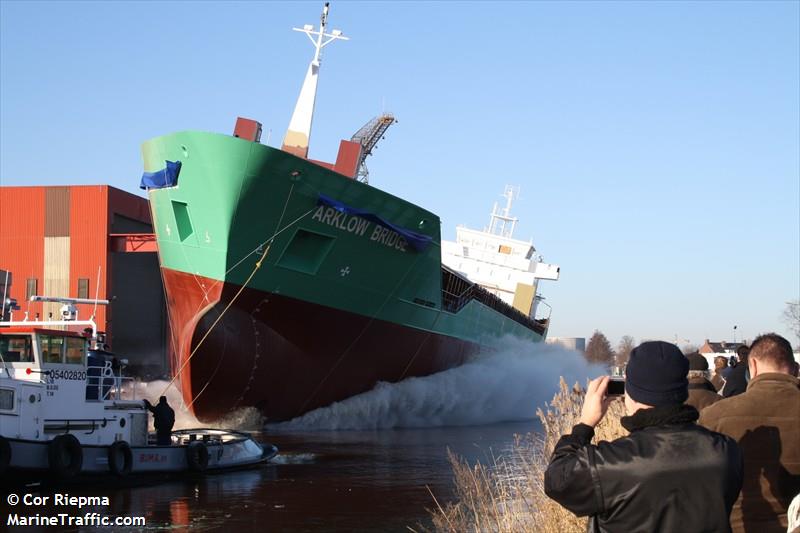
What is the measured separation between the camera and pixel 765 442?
4.56 meters

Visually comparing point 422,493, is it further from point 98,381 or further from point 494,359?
point 494,359

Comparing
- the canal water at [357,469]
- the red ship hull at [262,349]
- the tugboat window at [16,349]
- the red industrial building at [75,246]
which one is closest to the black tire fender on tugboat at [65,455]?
the canal water at [357,469]

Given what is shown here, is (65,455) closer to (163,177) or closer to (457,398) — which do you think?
(163,177)

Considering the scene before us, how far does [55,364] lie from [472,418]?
17441 mm

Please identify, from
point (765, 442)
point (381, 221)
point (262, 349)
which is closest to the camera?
point (765, 442)

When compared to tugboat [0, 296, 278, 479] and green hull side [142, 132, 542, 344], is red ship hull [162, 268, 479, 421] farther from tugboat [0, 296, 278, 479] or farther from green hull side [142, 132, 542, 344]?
tugboat [0, 296, 278, 479]

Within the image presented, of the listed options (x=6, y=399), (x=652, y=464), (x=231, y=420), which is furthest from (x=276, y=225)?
(x=652, y=464)

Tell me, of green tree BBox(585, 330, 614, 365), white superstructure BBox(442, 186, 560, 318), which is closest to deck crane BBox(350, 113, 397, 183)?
white superstructure BBox(442, 186, 560, 318)

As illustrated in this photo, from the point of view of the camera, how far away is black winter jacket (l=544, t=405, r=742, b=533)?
329 cm

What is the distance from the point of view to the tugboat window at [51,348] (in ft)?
45.2

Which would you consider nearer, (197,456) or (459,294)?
(197,456)

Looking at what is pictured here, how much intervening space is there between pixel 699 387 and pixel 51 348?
1061 cm

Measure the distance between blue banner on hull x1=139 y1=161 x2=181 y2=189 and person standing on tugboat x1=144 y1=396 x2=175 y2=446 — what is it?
676 centimetres

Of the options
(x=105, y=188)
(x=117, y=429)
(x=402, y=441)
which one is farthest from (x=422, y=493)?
(x=105, y=188)
